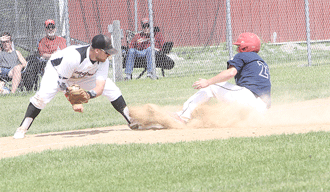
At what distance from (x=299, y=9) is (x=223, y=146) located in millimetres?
14208

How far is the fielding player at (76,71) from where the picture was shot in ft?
22.0

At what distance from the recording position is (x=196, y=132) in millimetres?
6586

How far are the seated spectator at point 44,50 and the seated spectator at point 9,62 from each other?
0.75 ft

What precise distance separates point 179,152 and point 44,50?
8696mm

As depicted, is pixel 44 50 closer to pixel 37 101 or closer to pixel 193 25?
pixel 193 25

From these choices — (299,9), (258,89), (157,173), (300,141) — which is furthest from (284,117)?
(299,9)

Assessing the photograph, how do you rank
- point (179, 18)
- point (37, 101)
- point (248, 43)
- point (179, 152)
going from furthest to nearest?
point (179, 18), point (248, 43), point (37, 101), point (179, 152)

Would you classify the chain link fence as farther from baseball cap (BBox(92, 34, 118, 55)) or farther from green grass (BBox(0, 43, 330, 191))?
green grass (BBox(0, 43, 330, 191))

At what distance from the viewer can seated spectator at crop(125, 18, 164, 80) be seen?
45.7 feet

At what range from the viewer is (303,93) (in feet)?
34.2

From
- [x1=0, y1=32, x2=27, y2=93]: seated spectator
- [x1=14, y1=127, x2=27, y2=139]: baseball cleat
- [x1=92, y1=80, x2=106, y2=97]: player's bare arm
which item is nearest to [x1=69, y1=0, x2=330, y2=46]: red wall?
[x1=0, y1=32, x2=27, y2=93]: seated spectator

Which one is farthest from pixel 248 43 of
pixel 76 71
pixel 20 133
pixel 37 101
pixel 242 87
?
pixel 20 133

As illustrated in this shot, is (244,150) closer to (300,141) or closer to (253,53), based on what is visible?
(300,141)

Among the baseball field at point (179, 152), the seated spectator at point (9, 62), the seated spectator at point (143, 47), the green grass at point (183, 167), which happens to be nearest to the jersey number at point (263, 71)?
the baseball field at point (179, 152)
